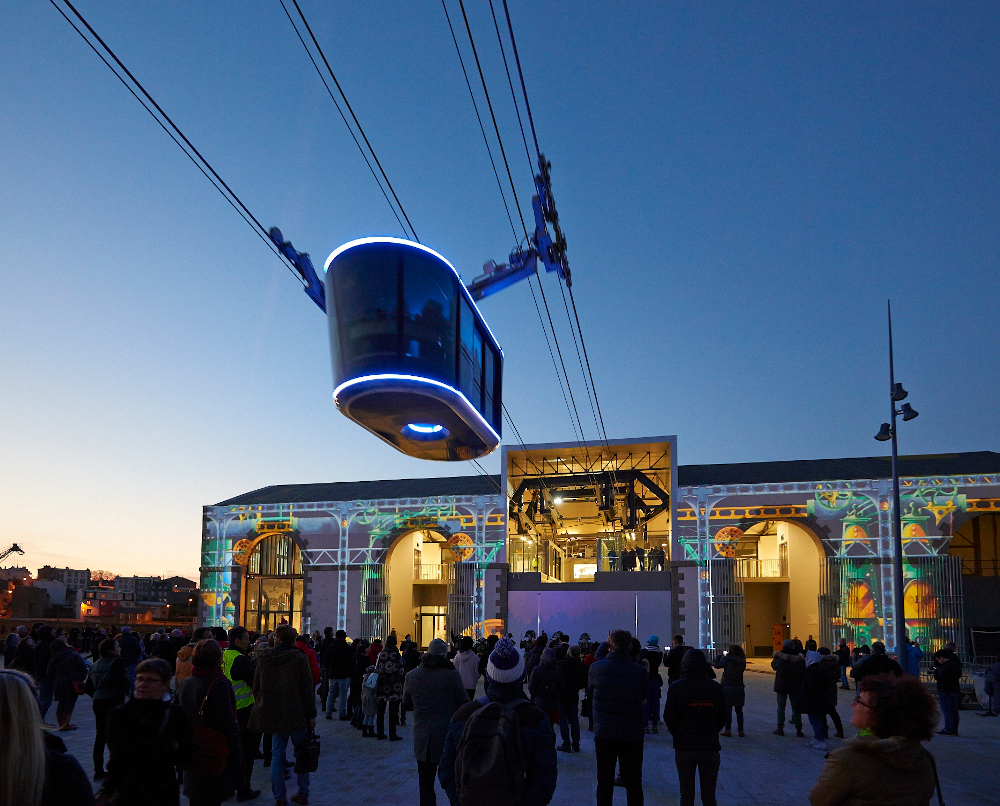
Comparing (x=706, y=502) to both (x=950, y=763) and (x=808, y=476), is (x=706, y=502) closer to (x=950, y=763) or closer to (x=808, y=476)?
(x=808, y=476)

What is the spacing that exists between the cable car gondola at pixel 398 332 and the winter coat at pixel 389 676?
394 cm

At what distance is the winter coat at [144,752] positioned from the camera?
4.12 m

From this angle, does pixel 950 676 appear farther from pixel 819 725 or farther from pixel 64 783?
pixel 64 783

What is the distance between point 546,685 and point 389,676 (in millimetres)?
2489

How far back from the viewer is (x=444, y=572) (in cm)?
3769

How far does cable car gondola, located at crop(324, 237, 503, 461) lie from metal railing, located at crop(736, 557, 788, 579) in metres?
23.1

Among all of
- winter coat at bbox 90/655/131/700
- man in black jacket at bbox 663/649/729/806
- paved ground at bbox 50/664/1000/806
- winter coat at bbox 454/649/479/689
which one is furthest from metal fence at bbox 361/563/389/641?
man in black jacket at bbox 663/649/729/806

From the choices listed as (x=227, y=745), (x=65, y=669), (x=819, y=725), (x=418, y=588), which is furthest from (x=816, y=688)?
(x=418, y=588)

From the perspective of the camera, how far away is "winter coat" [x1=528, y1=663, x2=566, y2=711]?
9852 millimetres

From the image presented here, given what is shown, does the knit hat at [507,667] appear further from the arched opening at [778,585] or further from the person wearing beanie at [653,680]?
the arched opening at [778,585]

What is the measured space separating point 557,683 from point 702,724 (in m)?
3.78

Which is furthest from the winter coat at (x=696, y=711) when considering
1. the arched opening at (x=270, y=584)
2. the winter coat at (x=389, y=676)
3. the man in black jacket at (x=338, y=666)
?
the arched opening at (x=270, y=584)

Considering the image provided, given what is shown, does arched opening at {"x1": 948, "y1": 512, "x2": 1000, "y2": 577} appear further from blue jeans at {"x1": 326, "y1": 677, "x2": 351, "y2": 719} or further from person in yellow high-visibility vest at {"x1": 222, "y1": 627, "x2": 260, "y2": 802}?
person in yellow high-visibility vest at {"x1": 222, "y1": 627, "x2": 260, "y2": 802}

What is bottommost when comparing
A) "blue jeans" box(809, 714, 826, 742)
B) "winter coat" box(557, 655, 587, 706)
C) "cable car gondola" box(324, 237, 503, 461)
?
"blue jeans" box(809, 714, 826, 742)
